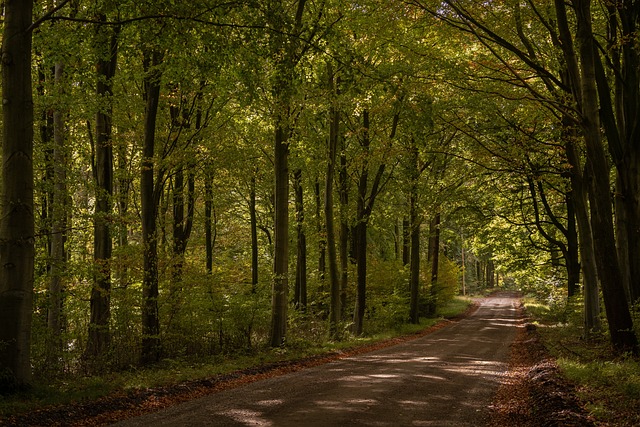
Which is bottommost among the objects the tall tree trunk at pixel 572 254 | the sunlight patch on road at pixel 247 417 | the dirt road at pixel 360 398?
the dirt road at pixel 360 398

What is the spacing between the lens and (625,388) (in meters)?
7.51

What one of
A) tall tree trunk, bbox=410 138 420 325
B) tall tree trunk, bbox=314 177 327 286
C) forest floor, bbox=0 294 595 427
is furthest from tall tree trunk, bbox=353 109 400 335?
forest floor, bbox=0 294 595 427

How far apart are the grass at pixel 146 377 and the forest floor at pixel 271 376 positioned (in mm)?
353

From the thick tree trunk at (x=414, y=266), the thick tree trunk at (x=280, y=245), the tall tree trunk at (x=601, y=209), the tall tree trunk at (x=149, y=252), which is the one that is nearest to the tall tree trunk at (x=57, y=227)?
the tall tree trunk at (x=149, y=252)

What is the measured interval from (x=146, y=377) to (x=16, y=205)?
442 cm

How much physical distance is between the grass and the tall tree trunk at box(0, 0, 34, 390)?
504 millimetres

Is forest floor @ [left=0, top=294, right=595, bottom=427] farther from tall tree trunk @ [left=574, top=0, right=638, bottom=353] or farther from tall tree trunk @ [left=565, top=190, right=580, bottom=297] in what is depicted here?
tall tree trunk @ [left=565, top=190, right=580, bottom=297]

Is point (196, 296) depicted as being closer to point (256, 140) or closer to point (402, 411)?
point (402, 411)

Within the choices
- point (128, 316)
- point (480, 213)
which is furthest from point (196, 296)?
point (480, 213)

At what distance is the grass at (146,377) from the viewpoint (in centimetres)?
729

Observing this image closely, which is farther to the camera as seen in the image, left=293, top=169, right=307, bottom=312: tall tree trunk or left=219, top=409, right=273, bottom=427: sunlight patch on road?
left=293, top=169, right=307, bottom=312: tall tree trunk

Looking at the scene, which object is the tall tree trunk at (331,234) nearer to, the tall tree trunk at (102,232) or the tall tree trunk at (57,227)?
the tall tree trunk at (102,232)

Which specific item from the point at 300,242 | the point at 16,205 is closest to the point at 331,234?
the point at 300,242

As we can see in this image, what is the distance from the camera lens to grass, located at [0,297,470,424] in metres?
7.29
